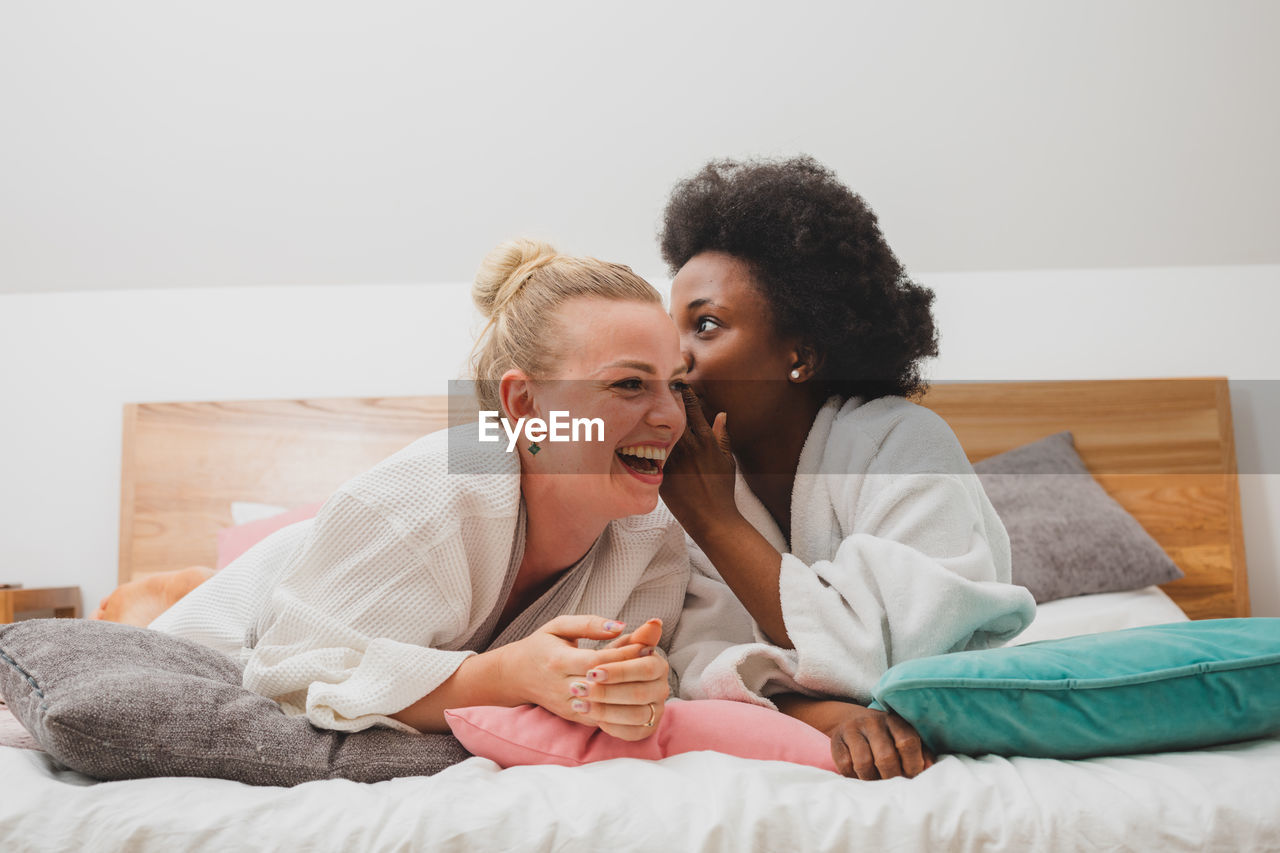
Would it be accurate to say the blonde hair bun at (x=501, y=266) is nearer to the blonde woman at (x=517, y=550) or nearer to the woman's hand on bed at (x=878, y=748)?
the blonde woman at (x=517, y=550)

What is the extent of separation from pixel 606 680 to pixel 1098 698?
42cm

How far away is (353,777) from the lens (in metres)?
0.86

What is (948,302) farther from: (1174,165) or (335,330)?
(335,330)

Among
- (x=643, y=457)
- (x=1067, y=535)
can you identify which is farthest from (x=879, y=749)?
(x=1067, y=535)

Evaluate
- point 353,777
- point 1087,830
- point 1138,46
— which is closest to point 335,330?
point 353,777

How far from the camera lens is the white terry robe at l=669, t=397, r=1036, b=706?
1.05 metres

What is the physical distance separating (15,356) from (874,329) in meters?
2.59

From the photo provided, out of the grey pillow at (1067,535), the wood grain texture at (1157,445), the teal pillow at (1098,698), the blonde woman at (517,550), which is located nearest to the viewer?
the teal pillow at (1098,698)

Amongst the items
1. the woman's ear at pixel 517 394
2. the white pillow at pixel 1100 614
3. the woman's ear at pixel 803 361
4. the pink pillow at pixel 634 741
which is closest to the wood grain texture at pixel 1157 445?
the white pillow at pixel 1100 614

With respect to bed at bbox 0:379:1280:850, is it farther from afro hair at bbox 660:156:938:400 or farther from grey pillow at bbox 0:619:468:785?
afro hair at bbox 660:156:938:400

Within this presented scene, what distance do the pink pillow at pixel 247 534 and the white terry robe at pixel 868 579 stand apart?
4.09 feet

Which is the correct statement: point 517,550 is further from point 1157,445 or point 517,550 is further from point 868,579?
point 1157,445

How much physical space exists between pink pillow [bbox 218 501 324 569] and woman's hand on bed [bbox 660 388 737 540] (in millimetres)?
1207

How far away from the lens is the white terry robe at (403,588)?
96 cm
